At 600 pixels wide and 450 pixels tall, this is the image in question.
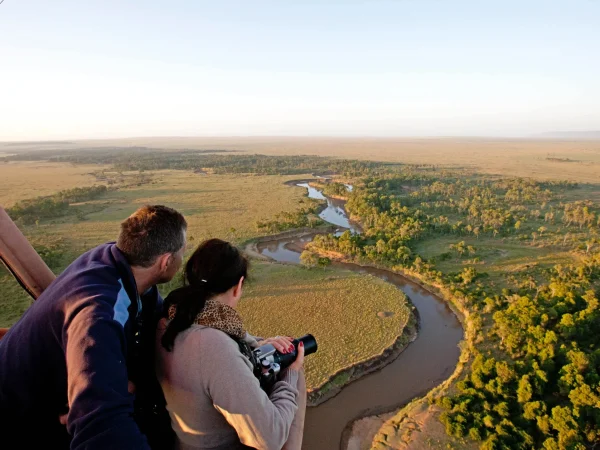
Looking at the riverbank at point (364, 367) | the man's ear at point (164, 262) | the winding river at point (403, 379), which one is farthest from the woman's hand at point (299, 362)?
the riverbank at point (364, 367)

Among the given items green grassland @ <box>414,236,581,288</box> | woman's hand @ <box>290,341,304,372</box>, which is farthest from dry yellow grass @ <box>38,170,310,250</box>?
woman's hand @ <box>290,341,304,372</box>

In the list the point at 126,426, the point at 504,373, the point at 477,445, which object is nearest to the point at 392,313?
Answer: the point at 504,373

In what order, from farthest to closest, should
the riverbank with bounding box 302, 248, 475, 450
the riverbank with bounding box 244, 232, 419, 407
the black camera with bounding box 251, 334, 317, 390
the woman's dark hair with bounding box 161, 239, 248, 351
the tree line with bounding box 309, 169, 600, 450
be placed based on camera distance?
the riverbank with bounding box 244, 232, 419, 407
the riverbank with bounding box 302, 248, 475, 450
the tree line with bounding box 309, 169, 600, 450
the black camera with bounding box 251, 334, 317, 390
the woman's dark hair with bounding box 161, 239, 248, 351

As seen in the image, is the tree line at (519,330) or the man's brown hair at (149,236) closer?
the man's brown hair at (149,236)

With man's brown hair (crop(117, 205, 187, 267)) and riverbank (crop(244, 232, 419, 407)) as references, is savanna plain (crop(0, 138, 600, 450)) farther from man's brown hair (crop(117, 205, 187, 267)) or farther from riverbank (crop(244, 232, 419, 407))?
man's brown hair (crop(117, 205, 187, 267))

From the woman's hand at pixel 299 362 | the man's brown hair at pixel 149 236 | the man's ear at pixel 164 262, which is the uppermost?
the man's brown hair at pixel 149 236

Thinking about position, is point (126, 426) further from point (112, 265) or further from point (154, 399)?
point (112, 265)

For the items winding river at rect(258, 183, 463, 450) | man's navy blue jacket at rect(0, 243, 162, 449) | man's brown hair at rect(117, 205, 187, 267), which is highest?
man's brown hair at rect(117, 205, 187, 267)

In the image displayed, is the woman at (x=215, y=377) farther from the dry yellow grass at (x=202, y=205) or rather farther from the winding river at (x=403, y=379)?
the dry yellow grass at (x=202, y=205)
